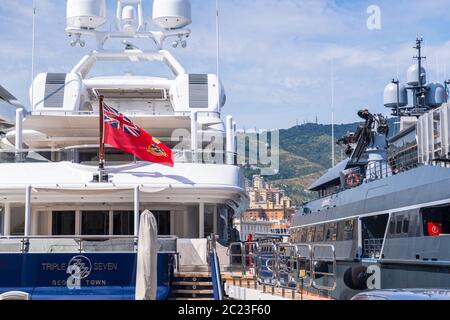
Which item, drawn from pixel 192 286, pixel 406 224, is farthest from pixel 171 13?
pixel 192 286

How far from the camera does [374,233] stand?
25.0 metres

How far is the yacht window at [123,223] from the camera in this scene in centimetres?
1911

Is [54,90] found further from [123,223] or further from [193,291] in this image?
[193,291]

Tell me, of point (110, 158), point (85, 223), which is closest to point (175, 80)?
point (110, 158)

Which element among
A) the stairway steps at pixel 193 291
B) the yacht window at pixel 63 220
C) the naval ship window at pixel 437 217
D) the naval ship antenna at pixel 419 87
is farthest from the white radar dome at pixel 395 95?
the stairway steps at pixel 193 291

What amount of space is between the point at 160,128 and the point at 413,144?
Result: 1174 centimetres

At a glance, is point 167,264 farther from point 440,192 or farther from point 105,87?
point 105,87

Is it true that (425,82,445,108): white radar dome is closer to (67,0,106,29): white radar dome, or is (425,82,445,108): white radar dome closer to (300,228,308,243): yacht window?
(300,228,308,243): yacht window

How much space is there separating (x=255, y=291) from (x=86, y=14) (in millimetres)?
12338

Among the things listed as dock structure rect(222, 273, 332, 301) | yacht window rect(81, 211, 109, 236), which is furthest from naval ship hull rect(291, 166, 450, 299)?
yacht window rect(81, 211, 109, 236)

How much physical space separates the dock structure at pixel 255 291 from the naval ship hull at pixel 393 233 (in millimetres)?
4428

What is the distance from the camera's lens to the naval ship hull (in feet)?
60.8

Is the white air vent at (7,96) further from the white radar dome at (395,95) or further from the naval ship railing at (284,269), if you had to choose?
the naval ship railing at (284,269)
